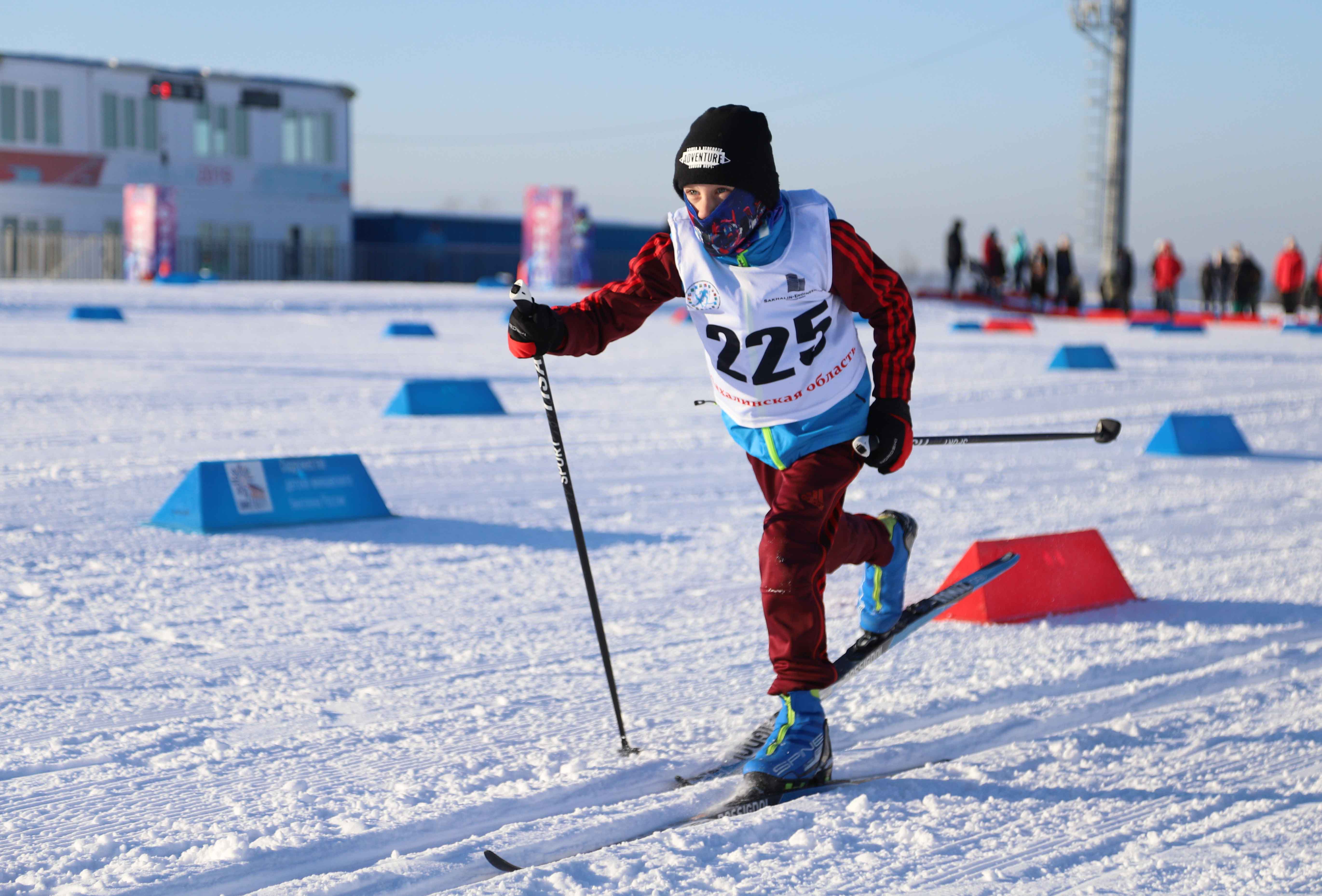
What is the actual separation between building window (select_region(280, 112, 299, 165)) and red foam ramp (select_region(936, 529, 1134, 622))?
33.7 metres

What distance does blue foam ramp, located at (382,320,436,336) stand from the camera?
56.1ft

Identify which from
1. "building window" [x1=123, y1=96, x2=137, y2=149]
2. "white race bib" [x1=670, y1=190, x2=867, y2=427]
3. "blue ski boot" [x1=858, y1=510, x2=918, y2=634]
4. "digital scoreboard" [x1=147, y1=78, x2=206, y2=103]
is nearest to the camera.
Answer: "white race bib" [x1=670, y1=190, x2=867, y2=427]

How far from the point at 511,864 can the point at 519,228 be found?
37560mm

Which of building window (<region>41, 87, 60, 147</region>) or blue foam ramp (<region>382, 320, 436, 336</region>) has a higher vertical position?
building window (<region>41, 87, 60, 147</region>)

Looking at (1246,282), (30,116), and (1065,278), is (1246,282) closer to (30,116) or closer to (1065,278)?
(1065,278)

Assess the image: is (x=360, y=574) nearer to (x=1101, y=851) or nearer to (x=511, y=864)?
(x=511, y=864)

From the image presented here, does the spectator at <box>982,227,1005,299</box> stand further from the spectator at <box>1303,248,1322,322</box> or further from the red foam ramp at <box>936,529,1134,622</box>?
the red foam ramp at <box>936,529,1134,622</box>

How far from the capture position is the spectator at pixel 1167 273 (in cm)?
2775

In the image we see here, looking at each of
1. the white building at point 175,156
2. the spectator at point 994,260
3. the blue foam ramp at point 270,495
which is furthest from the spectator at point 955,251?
the blue foam ramp at point 270,495

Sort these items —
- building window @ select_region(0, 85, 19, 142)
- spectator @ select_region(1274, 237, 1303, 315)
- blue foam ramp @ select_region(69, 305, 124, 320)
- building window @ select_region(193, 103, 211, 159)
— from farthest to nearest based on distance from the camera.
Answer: building window @ select_region(193, 103, 211, 159) → building window @ select_region(0, 85, 19, 142) → spectator @ select_region(1274, 237, 1303, 315) → blue foam ramp @ select_region(69, 305, 124, 320)

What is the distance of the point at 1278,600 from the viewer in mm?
4891

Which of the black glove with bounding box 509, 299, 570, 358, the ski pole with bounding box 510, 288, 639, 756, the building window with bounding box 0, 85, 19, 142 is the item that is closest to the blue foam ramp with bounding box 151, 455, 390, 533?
the ski pole with bounding box 510, 288, 639, 756

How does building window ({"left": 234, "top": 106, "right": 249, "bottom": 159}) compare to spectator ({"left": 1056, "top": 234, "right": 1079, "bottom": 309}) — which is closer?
spectator ({"left": 1056, "top": 234, "right": 1079, "bottom": 309})

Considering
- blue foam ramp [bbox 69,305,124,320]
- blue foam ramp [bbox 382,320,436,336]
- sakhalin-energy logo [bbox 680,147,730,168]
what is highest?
blue foam ramp [bbox 69,305,124,320]
